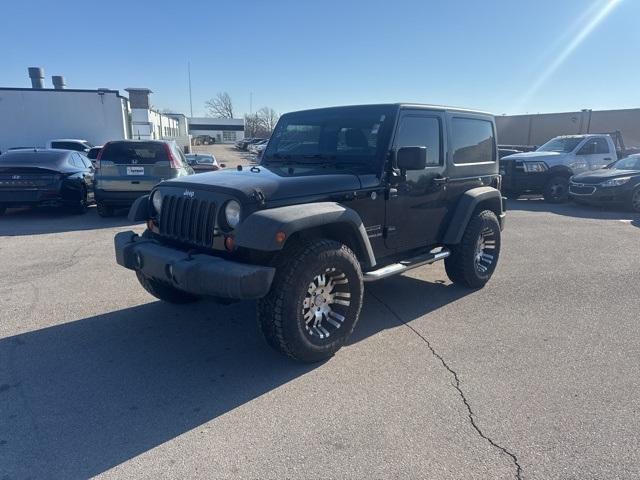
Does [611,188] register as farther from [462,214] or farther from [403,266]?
[403,266]

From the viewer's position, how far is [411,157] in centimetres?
411

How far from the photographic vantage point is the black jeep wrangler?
11.1 feet

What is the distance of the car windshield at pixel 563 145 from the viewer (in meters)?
14.1

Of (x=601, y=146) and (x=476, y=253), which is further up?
(x=601, y=146)

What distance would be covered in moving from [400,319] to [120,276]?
3591mm

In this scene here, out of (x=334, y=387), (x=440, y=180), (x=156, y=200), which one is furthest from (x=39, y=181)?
(x=334, y=387)

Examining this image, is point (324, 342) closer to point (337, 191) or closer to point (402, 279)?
point (337, 191)

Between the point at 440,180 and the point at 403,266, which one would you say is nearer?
the point at 403,266

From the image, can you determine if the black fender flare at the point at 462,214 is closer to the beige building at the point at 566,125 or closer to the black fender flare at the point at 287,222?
the black fender flare at the point at 287,222

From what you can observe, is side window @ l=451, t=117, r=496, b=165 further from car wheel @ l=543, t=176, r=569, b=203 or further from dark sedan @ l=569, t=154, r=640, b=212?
car wheel @ l=543, t=176, r=569, b=203

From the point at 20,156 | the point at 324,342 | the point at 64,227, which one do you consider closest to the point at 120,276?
the point at 324,342

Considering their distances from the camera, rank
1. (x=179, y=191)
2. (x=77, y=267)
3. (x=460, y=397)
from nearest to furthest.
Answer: (x=460, y=397)
(x=179, y=191)
(x=77, y=267)

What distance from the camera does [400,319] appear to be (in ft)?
15.2

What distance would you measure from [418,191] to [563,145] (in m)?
11.9
